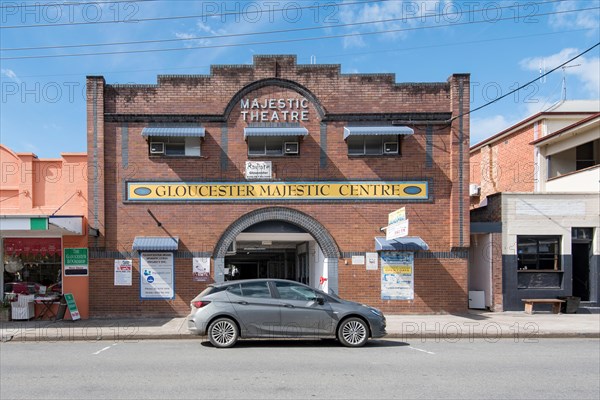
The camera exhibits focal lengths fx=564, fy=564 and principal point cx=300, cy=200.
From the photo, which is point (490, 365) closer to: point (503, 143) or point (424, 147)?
point (424, 147)

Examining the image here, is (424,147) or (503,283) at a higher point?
(424,147)

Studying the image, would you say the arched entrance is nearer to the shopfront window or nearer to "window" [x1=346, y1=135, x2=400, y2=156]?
"window" [x1=346, y1=135, x2=400, y2=156]

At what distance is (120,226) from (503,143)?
63.1 ft

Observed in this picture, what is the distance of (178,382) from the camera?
27.2 feet

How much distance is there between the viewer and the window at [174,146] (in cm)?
1725

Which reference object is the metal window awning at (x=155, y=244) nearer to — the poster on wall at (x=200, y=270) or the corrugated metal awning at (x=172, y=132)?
the poster on wall at (x=200, y=270)

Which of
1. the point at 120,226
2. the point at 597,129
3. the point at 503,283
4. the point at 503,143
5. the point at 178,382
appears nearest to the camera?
the point at 178,382

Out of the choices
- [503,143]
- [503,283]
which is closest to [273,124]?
[503,283]

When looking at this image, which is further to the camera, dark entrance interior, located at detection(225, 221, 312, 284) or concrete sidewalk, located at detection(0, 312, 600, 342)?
dark entrance interior, located at detection(225, 221, 312, 284)

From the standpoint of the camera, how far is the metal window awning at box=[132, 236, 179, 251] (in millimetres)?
16641

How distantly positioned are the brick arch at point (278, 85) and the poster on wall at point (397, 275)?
491 centimetres

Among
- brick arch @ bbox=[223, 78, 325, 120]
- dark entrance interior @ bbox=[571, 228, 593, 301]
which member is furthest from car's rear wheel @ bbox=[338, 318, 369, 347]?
dark entrance interior @ bbox=[571, 228, 593, 301]

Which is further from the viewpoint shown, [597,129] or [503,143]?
[503,143]

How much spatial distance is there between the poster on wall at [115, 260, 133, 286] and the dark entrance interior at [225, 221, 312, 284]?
310 cm
